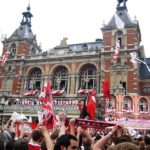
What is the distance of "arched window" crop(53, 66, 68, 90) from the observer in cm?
3941

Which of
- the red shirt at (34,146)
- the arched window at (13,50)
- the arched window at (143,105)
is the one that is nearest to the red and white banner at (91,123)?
the red shirt at (34,146)

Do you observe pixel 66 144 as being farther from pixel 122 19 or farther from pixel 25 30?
pixel 25 30

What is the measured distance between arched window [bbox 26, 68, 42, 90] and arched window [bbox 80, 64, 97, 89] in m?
7.09

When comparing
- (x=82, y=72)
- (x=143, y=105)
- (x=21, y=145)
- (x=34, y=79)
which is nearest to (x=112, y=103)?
(x=143, y=105)

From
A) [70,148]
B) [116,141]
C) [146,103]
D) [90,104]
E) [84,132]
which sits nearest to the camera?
[70,148]

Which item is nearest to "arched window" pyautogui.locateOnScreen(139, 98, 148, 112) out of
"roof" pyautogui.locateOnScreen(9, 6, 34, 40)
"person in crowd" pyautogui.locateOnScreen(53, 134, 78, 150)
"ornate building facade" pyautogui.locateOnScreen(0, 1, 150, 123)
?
"ornate building facade" pyautogui.locateOnScreen(0, 1, 150, 123)

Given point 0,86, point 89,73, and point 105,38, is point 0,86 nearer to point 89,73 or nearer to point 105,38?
point 89,73

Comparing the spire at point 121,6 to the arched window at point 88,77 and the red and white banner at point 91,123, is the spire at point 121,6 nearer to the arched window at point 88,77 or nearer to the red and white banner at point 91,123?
the arched window at point 88,77

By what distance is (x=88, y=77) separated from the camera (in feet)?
126

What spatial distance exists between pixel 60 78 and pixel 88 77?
4413 millimetres

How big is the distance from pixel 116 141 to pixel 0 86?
130ft

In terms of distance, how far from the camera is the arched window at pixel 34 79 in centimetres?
4095

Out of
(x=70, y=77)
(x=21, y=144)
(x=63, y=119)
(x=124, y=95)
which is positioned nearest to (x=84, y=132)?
(x=63, y=119)

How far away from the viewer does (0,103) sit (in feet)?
125
